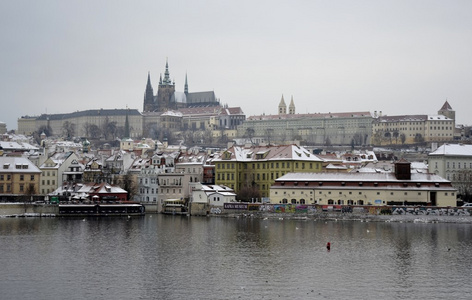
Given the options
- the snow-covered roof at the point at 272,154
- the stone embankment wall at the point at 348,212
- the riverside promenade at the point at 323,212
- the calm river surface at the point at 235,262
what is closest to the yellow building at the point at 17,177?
the riverside promenade at the point at 323,212

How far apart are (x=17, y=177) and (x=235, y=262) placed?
44813 millimetres

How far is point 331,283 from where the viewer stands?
34531mm

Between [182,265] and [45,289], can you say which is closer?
A: [45,289]

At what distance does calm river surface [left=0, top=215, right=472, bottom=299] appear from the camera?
108 feet

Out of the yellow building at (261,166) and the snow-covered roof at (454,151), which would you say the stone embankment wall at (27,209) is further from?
the snow-covered roof at (454,151)

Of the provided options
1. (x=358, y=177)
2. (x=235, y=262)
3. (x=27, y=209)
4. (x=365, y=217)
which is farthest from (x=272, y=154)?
(x=235, y=262)

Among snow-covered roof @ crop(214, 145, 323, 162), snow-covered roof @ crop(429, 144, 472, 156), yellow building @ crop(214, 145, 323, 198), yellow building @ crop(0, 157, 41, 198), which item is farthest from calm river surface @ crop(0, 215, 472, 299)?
snow-covered roof @ crop(429, 144, 472, 156)

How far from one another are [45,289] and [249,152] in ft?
173

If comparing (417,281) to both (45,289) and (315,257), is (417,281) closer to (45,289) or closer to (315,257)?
(315,257)

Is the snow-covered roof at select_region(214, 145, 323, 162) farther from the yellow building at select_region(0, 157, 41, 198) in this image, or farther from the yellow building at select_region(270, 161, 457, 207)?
the yellow building at select_region(0, 157, 41, 198)

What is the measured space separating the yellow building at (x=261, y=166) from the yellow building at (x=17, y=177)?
719 inches

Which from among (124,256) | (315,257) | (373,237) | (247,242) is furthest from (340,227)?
(124,256)

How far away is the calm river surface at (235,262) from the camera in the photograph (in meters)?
32.8

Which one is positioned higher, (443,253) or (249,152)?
(249,152)
